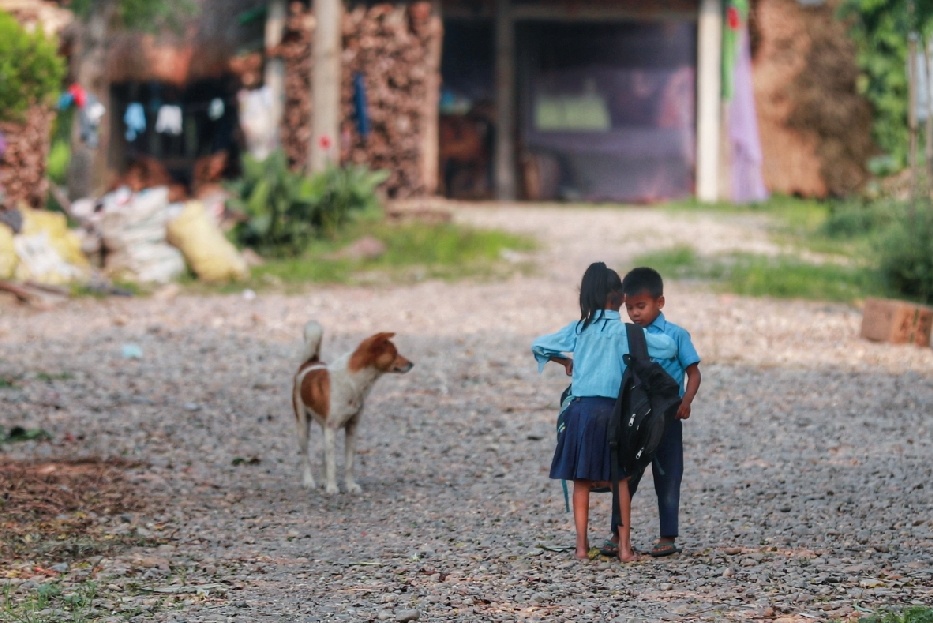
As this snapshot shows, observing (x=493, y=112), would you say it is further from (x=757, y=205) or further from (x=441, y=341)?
(x=441, y=341)

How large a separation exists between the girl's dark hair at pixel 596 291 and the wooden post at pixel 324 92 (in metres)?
10.9

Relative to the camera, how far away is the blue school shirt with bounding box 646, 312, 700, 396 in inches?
188

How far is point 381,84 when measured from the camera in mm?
17281

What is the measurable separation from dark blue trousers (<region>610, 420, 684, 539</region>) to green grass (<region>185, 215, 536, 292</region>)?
7.49 metres

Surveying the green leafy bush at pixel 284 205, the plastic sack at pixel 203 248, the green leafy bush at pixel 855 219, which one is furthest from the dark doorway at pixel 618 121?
the plastic sack at pixel 203 248

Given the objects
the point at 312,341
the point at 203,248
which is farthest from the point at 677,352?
the point at 203,248

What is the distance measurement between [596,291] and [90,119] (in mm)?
10245

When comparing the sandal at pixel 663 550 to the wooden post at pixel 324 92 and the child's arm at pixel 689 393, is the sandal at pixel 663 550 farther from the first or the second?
the wooden post at pixel 324 92

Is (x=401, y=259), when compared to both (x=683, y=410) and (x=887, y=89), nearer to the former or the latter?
(x=887, y=89)

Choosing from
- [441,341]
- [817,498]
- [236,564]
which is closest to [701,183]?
[441,341]

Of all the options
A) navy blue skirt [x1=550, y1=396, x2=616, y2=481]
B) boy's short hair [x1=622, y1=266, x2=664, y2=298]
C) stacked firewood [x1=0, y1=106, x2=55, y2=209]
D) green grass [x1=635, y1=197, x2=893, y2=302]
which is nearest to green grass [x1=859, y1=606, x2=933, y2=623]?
navy blue skirt [x1=550, y1=396, x2=616, y2=481]

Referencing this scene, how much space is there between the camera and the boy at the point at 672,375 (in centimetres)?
476

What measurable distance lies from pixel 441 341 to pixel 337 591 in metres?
5.15

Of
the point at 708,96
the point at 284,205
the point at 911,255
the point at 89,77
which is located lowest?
the point at 911,255
